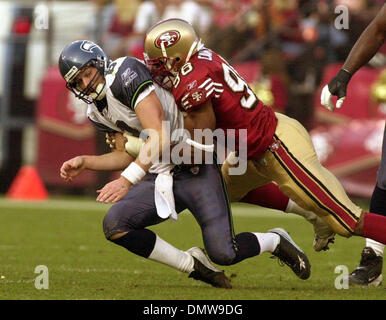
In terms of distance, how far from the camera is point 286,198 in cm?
497

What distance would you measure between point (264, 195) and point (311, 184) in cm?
62

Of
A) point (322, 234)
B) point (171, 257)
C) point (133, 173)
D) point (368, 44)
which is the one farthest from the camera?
point (322, 234)

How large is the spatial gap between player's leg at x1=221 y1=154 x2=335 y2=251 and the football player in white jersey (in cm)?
20

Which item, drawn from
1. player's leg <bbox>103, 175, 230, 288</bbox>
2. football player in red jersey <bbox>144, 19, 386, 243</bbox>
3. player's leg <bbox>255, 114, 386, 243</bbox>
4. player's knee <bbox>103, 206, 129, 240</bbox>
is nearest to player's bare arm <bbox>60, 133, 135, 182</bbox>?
player's leg <bbox>103, 175, 230, 288</bbox>

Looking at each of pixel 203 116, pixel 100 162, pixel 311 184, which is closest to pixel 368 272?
pixel 311 184

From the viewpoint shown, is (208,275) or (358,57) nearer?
(358,57)

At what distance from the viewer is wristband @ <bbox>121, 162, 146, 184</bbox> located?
4.19 metres

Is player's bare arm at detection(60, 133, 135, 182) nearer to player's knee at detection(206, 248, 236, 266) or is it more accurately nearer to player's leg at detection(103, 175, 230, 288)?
player's leg at detection(103, 175, 230, 288)

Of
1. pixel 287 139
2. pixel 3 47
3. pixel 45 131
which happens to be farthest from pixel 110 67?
pixel 3 47

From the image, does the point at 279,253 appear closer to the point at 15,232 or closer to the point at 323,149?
the point at 15,232

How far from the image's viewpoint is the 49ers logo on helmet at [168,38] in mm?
4422

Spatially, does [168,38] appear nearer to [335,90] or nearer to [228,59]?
[335,90]

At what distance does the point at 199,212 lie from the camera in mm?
4523

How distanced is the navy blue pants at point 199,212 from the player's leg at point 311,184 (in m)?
0.26
